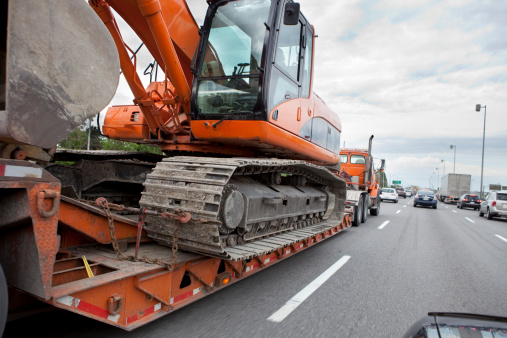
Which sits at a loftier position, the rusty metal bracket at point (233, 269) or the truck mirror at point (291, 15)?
the truck mirror at point (291, 15)

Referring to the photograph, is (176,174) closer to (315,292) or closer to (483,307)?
(315,292)

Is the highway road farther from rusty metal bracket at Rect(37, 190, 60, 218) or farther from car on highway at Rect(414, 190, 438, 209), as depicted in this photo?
car on highway at Rect(414, 190, 438, 209)

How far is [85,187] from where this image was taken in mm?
4539

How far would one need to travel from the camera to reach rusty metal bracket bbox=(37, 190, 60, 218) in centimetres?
206

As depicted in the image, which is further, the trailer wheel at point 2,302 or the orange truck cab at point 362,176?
the orange truck cab at point 362,176

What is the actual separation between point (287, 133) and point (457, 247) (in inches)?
249

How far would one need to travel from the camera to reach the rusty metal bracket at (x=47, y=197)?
2.06 metres

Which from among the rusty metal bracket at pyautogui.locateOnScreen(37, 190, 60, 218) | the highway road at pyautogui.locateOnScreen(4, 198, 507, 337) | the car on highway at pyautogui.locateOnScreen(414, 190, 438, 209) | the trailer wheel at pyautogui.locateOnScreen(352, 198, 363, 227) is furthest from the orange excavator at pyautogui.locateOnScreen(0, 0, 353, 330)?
the car on highway at pyautogui.locateOnScreen(414, 190, 438, 209)

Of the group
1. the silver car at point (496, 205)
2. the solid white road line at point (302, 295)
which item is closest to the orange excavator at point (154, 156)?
the solid white road line at point (302, 295)

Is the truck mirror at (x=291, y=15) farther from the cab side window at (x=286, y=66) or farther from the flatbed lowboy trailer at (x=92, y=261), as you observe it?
the flatbed lowboy trailer at (x=92, y=261)

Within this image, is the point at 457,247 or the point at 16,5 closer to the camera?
the point at 16,5

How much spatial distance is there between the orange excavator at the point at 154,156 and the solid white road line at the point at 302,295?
59 centimetres

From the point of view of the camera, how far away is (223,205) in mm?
3527

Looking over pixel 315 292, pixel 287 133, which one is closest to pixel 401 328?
pixel 315 292
